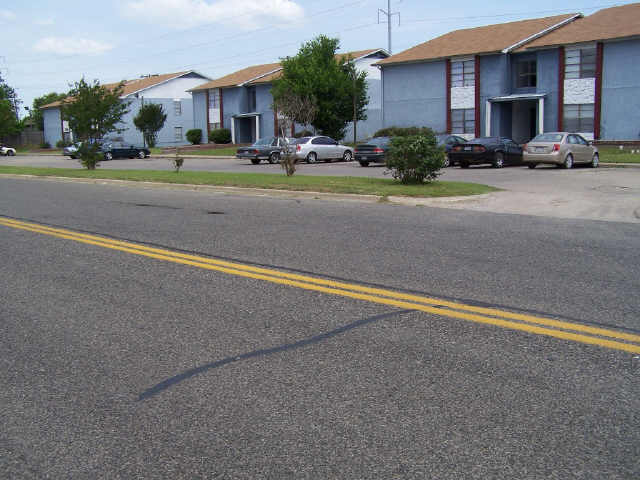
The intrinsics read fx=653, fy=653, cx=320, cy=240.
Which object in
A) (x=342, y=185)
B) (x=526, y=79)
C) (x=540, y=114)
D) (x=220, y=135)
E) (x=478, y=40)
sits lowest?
(x=342, y=185)

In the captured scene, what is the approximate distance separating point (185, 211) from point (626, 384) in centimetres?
1093

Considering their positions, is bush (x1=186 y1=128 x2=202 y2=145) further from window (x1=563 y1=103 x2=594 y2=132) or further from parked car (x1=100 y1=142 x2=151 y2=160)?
window (x1=563 y1=103 x2=594 y2=132)

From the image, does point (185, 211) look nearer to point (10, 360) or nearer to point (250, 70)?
point (10, 360)

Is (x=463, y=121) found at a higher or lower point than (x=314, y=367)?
higher

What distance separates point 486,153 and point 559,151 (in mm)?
3279

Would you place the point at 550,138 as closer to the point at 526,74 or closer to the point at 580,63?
the point at 580,63

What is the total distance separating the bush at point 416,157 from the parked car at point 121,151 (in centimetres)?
3620

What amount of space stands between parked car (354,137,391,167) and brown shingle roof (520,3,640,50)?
44.9ft

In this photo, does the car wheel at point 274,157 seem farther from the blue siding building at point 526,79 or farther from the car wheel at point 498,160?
the blue siding building at point 526,79

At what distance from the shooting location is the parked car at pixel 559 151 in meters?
26.6

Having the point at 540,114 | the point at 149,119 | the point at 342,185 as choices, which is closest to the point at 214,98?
the point at 149,119

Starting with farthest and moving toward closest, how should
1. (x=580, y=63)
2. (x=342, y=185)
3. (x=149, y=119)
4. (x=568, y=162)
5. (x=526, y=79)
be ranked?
(x=149, y=119) → (x=526, y=79) → (x=580, y=63) → (x=568, y=162) → (x=342, y=185)

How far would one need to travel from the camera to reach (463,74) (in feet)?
139

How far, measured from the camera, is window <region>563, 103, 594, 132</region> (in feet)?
123
